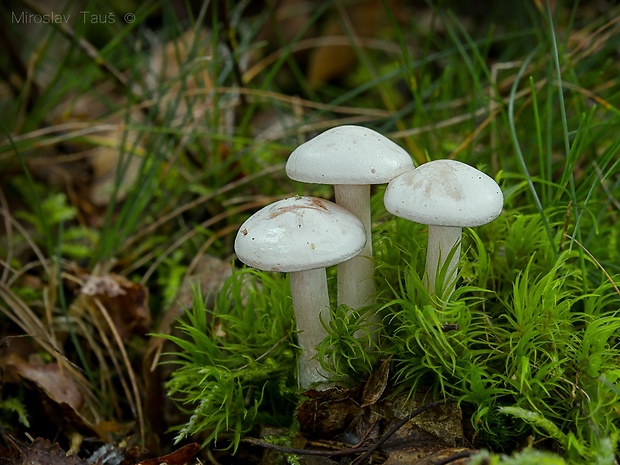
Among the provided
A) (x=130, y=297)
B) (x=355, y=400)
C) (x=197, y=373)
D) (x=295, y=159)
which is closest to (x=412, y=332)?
(x=355, y=400)

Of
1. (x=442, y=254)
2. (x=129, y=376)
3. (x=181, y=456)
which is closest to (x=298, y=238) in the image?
(x=442, y=254)

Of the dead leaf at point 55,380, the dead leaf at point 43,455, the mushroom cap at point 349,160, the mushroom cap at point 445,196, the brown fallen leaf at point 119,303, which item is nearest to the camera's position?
the mushroom cap at point 445,196

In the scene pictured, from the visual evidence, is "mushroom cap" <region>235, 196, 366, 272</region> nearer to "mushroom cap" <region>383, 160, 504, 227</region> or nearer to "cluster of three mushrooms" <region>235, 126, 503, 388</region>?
"cluster of three mushrooms" <region>235, 126, 503, 388</region>

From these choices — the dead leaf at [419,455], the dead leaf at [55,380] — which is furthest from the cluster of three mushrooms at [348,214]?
the dead leaf at [55,380]

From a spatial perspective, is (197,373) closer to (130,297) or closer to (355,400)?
(355,400)

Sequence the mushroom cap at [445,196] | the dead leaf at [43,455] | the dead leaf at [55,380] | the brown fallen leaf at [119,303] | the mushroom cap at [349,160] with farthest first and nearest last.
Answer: the brown fallen leaf at [119,303]
the dead leaf at [55,380]
the dead leaf at [43,455]
the mushroom cap at [349,160]
the mushroom cap at [445,196]

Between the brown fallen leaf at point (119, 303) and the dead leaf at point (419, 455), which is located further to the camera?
the brown fallen leaf at point (119, 303)

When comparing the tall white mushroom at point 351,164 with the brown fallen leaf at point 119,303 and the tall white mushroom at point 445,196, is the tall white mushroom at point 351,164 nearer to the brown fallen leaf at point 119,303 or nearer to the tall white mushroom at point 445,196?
the tall white mushroom at point 445,196
